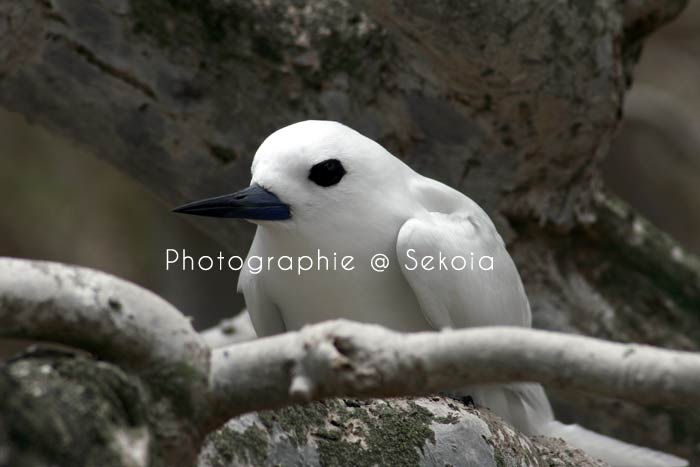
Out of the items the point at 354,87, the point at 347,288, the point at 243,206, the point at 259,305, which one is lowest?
the point at 259,305

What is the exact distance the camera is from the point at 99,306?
2.80 m

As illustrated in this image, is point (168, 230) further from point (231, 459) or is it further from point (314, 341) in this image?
point (314, 341)

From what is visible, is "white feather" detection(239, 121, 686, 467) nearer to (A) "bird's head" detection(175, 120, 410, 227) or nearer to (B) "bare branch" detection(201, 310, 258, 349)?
(A) "bird's head" detection(175, 120, 410, 227)

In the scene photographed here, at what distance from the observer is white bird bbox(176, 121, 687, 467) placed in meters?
4.35

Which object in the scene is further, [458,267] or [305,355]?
[458,267]

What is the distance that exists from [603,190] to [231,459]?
3.98 meters

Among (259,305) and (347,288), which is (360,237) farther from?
(259,305)

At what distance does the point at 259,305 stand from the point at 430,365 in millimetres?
2238

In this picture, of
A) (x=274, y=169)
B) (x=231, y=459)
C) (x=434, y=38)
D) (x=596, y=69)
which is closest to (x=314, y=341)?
(x=231, y=459)

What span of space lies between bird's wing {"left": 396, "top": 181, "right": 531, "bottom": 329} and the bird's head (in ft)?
0.73

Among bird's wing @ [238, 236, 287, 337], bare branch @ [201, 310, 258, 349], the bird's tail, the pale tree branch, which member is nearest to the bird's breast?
bird's wing @ [238, 236, 287, 337]

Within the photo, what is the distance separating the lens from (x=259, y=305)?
4.82m

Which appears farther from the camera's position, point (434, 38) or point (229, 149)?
point (229, 149)

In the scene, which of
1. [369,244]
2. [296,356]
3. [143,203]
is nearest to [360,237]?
[369,244]
